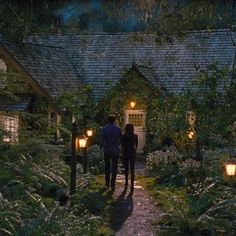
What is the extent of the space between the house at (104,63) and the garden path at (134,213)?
10.4m

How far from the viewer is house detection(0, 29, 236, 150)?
78.6 ft

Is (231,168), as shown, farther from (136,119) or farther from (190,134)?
(136,119)

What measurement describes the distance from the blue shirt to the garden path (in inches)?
38.3

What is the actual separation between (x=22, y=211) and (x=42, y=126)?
5.45 metres

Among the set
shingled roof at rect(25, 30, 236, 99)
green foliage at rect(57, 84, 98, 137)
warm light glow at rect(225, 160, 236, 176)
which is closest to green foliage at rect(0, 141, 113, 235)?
warm light glow at rect(225, 160, 236, 176)

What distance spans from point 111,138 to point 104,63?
1496 cm

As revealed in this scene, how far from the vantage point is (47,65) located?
26094 millimetres

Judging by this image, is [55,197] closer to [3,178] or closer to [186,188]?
[3,178]

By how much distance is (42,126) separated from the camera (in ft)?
46.0

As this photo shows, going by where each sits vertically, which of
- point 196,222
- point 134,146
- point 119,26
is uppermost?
point 119,26

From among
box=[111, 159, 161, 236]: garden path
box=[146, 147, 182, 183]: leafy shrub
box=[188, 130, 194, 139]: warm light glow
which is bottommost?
box=[111, 159, 161, 236]: garden path

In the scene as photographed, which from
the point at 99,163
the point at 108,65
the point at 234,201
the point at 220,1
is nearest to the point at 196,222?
the point at 234,201

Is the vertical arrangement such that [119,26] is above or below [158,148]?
above

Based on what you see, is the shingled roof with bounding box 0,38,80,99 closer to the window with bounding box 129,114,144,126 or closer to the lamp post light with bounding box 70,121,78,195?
the window with bounding box 129,114,144,126
